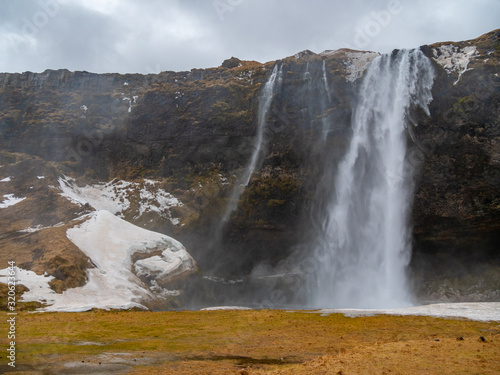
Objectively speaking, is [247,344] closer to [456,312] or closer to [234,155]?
[456,312]

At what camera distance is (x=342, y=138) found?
5350 cm

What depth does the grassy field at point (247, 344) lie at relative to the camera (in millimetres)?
12500

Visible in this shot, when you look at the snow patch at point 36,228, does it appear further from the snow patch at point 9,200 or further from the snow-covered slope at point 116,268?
the snow patch at point 9,200

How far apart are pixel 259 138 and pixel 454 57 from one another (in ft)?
89.7

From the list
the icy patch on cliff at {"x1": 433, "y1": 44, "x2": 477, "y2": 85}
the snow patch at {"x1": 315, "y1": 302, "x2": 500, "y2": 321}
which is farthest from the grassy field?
the icy patch on cliff at {"x1": 433, "y1": 44, "x2": 477, "y2": 85}

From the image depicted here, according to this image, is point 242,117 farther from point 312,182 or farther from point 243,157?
point 312,182

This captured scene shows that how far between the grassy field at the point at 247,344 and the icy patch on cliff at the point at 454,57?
36700mm

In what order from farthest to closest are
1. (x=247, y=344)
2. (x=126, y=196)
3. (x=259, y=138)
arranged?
(x=126, y=196), (x=259, y=138), (x=247, y=344)

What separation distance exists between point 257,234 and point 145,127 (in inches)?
1108

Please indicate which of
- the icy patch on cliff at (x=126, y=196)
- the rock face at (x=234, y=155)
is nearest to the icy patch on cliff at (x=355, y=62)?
the rock face at (x=234, y=155)

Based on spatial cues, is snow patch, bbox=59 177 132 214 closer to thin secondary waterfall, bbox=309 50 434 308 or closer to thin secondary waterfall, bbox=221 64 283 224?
thin secondary waterfall, bbox=221 64 283 224

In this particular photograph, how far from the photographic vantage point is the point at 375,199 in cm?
5000

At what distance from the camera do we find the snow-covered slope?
30422mm

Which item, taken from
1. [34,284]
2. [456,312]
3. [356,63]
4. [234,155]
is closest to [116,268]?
[34,284]
